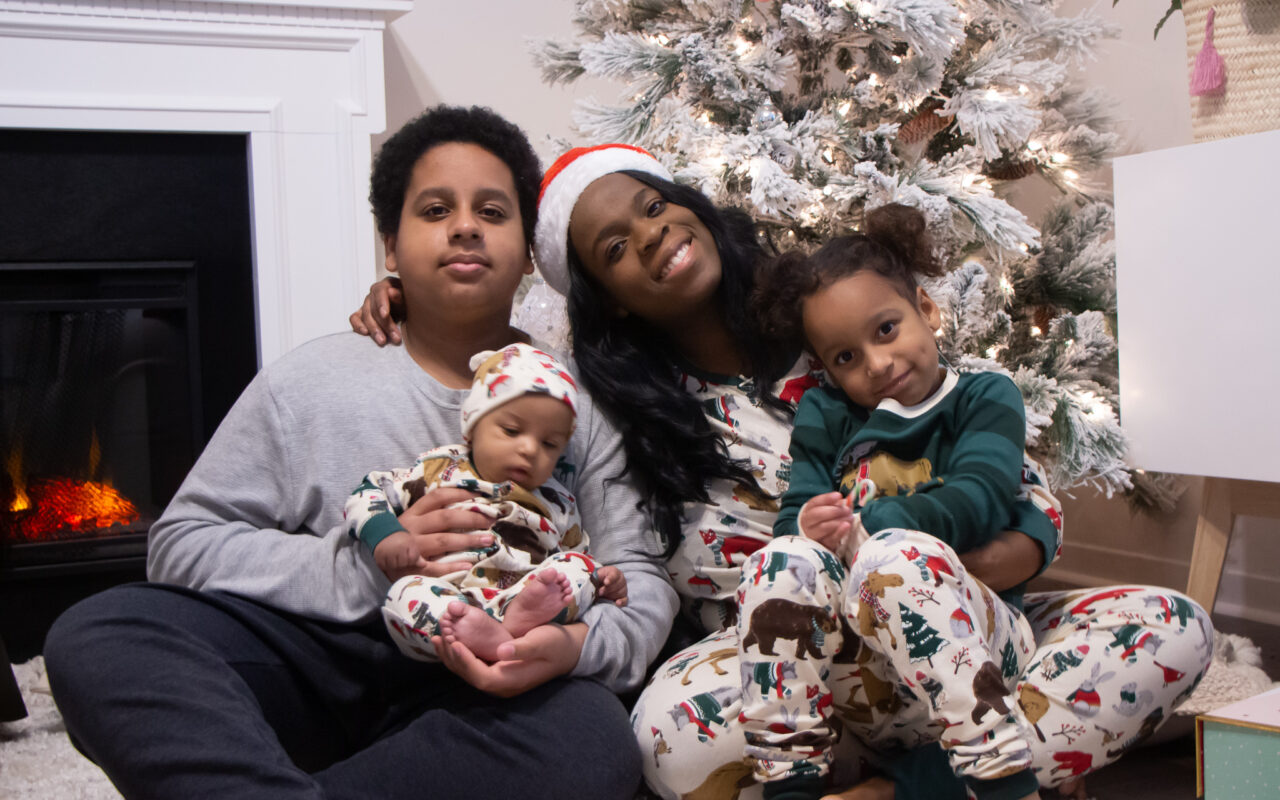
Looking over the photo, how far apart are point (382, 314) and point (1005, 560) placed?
804 mm

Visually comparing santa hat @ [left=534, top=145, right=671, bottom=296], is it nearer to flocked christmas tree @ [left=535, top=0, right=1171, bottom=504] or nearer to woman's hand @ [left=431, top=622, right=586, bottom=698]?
flocked christmas tree @ [left=535, top=0, right=1171, bottom=504]

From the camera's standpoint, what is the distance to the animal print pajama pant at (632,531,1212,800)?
94 centimetres

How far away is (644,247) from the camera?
1229mm

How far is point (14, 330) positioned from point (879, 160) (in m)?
1.87

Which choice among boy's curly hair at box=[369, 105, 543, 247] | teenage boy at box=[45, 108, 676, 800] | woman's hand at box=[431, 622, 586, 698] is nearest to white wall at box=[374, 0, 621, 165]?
boy's curly hair at box=[369, 105, 543, 247]

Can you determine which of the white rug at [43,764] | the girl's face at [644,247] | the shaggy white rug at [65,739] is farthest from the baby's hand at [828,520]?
the white rug at [43,764]

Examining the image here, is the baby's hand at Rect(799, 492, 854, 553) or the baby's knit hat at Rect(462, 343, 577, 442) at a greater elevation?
the baby's knit hat at Rect(462, 343, 577, 442)

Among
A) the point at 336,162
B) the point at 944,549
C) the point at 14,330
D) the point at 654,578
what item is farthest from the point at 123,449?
the point at 944,549

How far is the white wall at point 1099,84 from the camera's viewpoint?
82.0 inches

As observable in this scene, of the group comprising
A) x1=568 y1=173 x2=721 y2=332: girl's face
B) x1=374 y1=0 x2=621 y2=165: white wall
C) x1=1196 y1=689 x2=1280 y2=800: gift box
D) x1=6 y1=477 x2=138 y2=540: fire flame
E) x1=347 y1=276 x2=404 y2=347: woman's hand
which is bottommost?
x1=1196 y1=689 x2=1280 y2=800: gift box

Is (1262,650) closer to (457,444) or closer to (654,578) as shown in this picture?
(654,578)

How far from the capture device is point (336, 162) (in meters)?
2.27

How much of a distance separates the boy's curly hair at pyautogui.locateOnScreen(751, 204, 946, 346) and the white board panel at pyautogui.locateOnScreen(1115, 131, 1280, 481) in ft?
1.79

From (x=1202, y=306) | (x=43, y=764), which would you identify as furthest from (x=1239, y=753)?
(x=43, y=764)
